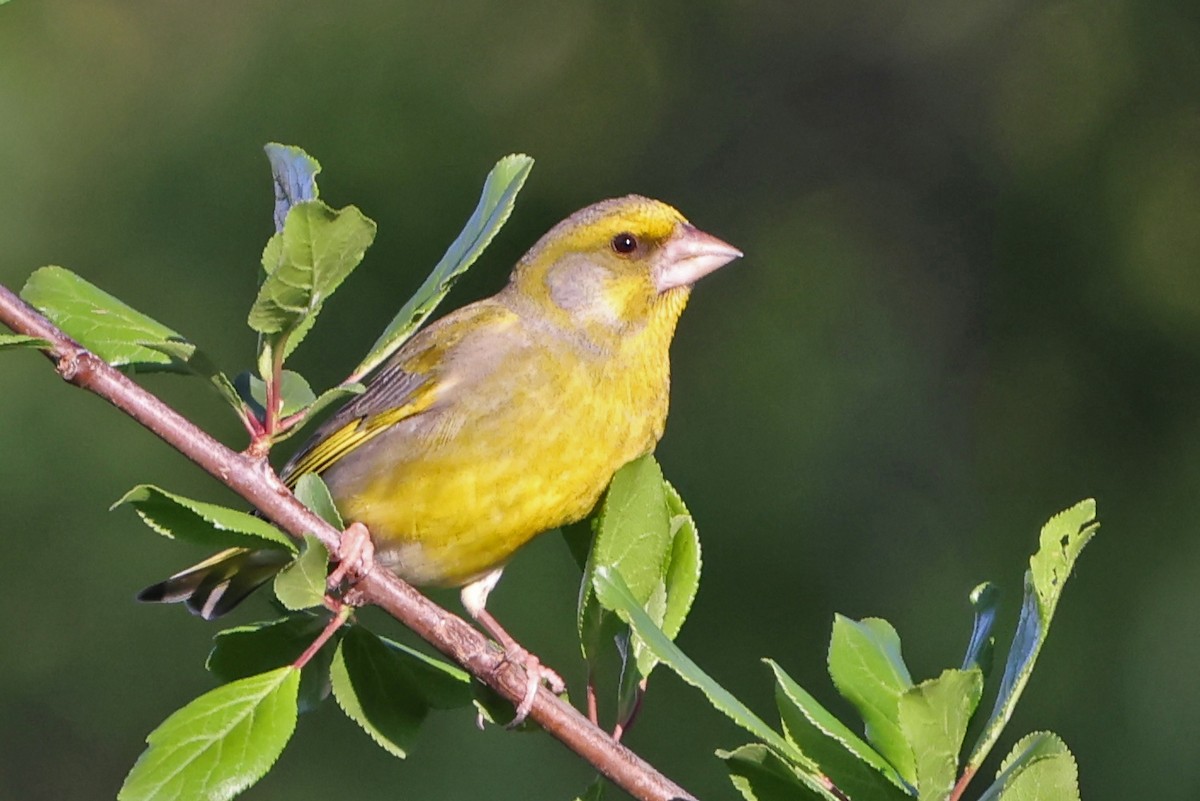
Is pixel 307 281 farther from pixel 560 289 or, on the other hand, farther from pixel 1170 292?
pixel 1170 292

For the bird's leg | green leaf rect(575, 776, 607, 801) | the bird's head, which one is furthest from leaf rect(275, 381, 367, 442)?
the bird's head

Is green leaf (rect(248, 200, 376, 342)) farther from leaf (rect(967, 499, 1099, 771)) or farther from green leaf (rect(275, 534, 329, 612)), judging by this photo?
leaf (rect(967, 499, 1099, 771))

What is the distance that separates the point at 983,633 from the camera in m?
2.20

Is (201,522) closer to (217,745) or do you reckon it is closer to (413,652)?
(217,745)

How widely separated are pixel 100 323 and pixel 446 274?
474mm

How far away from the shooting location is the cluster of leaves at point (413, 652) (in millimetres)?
1980

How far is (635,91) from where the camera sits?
8914mm

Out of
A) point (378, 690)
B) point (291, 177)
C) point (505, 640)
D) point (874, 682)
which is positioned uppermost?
point (291, 177)

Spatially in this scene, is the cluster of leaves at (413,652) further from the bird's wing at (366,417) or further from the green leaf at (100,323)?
the bird's wing at (366,417)

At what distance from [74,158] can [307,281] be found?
6226mm

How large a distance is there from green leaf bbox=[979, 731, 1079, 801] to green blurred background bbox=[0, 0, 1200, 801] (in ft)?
13.9

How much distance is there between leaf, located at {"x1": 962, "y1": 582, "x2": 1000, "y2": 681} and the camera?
215 centimetres

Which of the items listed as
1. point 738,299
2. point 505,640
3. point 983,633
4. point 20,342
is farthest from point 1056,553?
point 738,299

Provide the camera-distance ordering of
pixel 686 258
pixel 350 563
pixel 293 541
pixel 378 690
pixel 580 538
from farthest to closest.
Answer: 1. pixel 686 258
2. pixel 580 538
3. pixel 378 690
4. pixel 350 563
5. pixel 293 541
